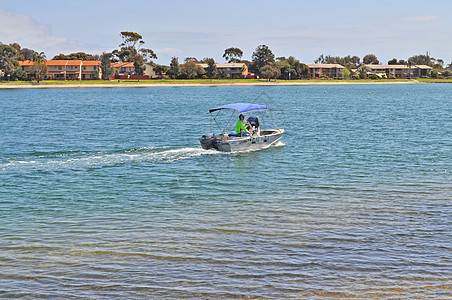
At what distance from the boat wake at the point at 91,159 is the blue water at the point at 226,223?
0.39 ft

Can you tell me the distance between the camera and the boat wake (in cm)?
2786

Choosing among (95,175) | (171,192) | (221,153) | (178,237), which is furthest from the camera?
(221,153)

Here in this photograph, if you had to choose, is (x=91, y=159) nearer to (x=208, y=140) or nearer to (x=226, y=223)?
(x=208, y=140)

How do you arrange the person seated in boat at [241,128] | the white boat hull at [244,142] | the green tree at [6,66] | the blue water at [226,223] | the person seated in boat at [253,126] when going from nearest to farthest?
the blue water at [226,223], the white boat hull at [244,142], the person seated in boat at [241,128], the person seated in boat at [253,126], the green tree at [6,66]

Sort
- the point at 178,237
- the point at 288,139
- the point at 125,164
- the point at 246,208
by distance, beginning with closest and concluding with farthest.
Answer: the point at 178,237 < the point at 246,208 < the point at 125,164 < the point at 288,139

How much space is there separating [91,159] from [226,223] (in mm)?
15959

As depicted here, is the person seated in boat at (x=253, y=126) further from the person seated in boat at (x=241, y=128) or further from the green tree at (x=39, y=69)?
the green tree at (x=39, y=69)

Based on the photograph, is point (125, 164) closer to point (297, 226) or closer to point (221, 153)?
point (221, 153)

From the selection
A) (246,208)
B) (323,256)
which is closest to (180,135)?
(246,208)

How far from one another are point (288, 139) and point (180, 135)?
10.0 m

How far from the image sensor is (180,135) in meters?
45.5

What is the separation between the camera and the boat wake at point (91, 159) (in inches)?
1097

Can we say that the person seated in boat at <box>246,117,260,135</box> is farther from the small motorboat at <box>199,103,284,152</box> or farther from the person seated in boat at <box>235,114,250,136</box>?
the person seated in boat at <box>235,114,250,136</box>

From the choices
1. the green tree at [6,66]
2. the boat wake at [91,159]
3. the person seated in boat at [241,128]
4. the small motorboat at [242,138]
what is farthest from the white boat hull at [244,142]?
the green tree at [6,66]
